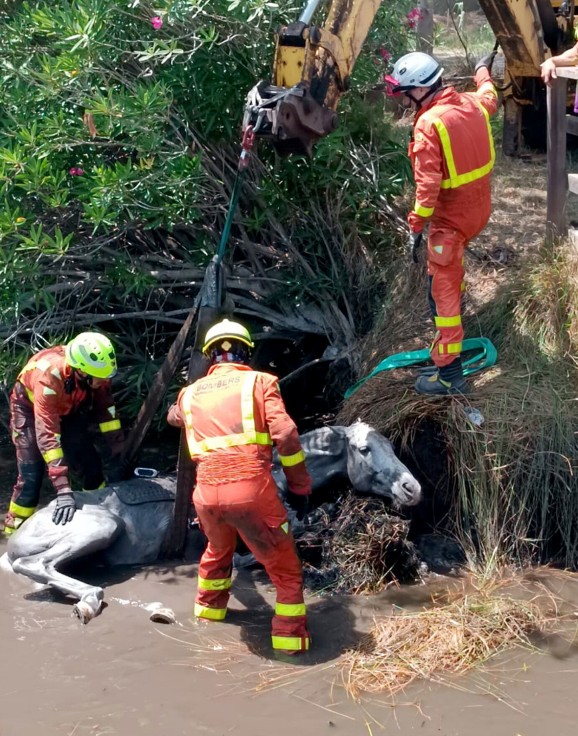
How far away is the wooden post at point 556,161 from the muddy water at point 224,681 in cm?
320

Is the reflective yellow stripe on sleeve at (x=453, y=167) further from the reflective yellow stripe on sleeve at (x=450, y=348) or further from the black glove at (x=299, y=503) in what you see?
the black glove at (x=299, y=503)

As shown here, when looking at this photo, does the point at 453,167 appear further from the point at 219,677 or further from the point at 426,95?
the point at 219,677

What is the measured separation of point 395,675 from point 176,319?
385 cm

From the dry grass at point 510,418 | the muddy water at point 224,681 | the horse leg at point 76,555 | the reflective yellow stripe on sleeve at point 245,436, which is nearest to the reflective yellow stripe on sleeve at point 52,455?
the horse leg at point 76,555

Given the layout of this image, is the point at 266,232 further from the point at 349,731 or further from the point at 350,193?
the point at 349,731

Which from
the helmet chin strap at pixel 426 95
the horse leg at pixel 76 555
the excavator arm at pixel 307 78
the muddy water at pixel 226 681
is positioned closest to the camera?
the muddy water at pixel 226 681

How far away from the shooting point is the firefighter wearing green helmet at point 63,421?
6.48 metres

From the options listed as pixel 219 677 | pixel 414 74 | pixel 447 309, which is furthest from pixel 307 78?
pixel 219 677

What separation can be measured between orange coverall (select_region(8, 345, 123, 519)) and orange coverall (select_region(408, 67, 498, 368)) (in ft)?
7.99

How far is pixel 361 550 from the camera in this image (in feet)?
20.4

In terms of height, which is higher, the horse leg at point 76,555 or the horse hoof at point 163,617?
the horse leg at point 76,555

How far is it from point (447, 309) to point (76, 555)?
9.62 feet

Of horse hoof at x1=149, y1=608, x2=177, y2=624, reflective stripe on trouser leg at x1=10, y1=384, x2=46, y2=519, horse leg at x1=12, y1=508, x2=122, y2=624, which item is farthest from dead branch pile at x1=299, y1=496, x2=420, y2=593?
reflective stripe on trouser leg at x1=10, y1=384, x2=46, y2=519

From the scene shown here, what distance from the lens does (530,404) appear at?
6.55 metres
